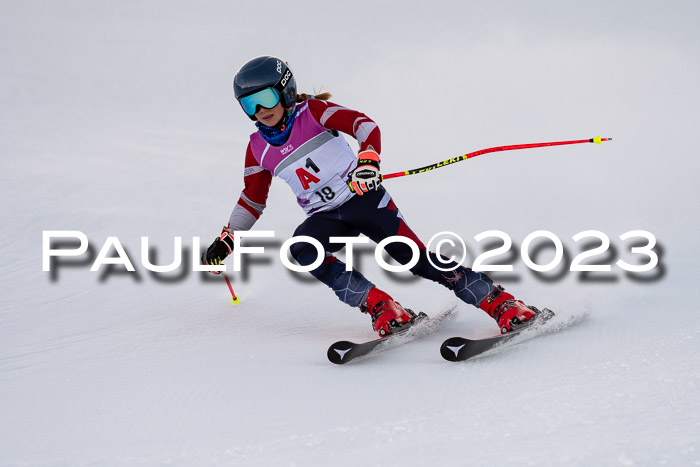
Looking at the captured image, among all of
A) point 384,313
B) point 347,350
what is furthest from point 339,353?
point 384,313

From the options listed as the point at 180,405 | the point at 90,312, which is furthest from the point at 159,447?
the point at 90,312

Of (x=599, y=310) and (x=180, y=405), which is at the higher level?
(x=599, y=310)

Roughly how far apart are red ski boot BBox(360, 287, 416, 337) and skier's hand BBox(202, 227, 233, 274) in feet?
2.61

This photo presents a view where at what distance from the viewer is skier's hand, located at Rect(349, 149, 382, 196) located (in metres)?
3.13

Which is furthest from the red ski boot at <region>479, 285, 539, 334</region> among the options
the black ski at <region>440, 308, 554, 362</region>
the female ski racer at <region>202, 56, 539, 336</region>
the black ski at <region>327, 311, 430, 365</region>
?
the black ski at <region>327, 311, 430, 365</region>

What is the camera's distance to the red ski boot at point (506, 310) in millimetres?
3219

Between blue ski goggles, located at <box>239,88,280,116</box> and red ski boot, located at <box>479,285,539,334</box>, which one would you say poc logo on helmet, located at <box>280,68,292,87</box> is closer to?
blue ski goggles, located at <box>239,88,280,116</box>

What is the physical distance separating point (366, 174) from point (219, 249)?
1009 millimetres

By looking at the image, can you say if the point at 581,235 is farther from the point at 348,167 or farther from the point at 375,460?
the point at 375,460

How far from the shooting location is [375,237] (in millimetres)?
3553

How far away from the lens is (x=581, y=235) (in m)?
5.09

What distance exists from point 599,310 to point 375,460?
5.89 feet

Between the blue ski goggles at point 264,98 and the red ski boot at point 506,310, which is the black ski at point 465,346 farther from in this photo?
the blue ski goggles at point 264,98

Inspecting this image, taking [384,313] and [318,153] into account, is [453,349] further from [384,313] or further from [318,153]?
[318,153]
